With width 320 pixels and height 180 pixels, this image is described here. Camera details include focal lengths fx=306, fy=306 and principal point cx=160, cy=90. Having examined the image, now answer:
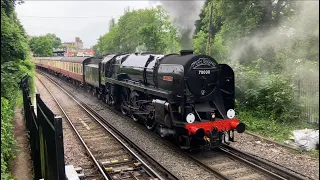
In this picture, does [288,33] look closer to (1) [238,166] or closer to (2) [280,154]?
(2) [280,154]

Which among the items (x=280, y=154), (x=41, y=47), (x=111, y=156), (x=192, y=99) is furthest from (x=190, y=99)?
(x=41, y=47)

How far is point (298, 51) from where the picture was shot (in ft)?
41.1

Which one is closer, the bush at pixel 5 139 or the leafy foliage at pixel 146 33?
the bush at pixel 5 139

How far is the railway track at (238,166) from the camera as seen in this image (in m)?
6.71

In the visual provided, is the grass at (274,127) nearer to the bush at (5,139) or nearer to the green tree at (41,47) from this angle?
the bush at (5,139)

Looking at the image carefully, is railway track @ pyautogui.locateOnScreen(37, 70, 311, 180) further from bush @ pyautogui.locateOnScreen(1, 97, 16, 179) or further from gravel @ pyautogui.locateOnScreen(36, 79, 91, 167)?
bush @ pyautogui.locateOnScreen(1, 97, 16, 179)

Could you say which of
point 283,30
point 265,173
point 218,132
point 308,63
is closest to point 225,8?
point 283,30

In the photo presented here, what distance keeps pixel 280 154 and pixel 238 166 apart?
1516 millimetres

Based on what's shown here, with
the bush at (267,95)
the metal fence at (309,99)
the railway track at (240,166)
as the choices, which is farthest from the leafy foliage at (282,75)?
the railway track at (240,166)

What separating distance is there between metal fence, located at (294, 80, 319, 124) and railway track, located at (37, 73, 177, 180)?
597 centimetres

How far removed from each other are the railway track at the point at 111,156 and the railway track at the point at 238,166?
1215 mm

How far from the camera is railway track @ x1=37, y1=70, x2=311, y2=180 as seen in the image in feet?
22.0

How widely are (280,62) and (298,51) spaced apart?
1590mm

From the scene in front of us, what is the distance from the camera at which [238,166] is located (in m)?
7.43
